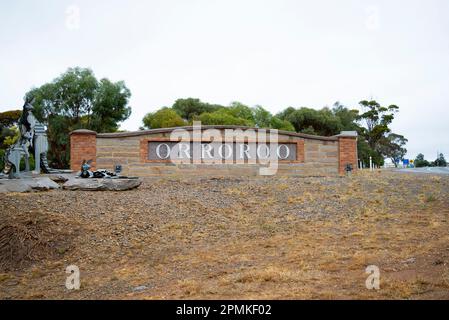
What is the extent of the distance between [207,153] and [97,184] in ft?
21.1

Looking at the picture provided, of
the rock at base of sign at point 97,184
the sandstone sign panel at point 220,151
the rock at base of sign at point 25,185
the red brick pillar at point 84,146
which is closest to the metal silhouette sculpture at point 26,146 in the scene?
the rock at base of sign at point 25,185

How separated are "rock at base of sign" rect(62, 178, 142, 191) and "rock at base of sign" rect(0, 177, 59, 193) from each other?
47 cm

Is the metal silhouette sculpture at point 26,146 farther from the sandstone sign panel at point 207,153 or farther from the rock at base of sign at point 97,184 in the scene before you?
the sandstone sign panel at point 207,153

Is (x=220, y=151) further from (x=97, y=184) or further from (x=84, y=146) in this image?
(x=97, y=184)

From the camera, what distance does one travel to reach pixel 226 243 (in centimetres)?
776

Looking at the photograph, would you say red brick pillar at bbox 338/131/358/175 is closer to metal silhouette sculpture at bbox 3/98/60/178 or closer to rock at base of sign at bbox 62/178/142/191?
rock at base of sign at bbox 62/178/142/191

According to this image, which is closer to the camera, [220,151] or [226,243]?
[226,243]

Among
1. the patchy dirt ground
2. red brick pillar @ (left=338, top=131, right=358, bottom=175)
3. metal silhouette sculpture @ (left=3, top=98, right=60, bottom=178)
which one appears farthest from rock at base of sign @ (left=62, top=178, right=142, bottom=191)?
red brick pillar @ (left=338, top=131, right=358, bottom=175)

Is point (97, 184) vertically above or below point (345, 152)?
below

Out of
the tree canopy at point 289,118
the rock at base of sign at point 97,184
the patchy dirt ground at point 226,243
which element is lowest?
the patchy dirt ground at point 226,243

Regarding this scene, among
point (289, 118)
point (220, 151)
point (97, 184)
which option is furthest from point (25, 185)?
point (289, 118)

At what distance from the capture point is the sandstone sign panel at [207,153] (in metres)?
16.5

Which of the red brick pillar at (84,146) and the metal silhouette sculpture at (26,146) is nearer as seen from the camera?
the metal silhouette sculpture at (26,146)

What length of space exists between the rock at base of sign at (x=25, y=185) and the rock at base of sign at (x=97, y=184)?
0.47 meters
